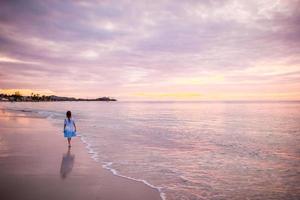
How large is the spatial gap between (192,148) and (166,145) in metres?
1.82

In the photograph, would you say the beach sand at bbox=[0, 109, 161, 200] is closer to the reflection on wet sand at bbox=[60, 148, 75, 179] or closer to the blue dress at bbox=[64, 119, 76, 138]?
the reflection on wet sand at bbox=[60, 148, 75, 179]

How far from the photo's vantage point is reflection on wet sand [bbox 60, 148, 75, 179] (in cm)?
956

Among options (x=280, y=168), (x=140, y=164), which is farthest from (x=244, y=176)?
(x=140, y=164)

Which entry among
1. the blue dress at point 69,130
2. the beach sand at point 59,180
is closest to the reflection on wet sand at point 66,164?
the beach sand at point 59,180

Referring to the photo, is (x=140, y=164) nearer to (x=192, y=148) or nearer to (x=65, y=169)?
(x=65, y=169)

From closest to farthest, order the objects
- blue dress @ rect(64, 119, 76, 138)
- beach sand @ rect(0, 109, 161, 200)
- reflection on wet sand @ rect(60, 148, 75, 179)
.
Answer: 1. beach sand @ rect(0, 109, 161, 200)
2. reflection on wet sand @ rect(60, 148, 75, 179)
3. blue dress @ rect(64, 119, 76, 138)

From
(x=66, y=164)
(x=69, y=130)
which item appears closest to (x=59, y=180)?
(x=66, y=164)

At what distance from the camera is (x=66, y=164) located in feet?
36.1

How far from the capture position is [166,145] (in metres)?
17.8

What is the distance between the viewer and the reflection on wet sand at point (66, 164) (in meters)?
9.56

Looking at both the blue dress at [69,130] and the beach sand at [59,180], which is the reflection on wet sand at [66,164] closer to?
the beach sand at [59,180]

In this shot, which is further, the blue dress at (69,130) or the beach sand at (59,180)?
the blue dress at (69,130)

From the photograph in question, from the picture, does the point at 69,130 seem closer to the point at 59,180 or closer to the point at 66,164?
the point at 66,164

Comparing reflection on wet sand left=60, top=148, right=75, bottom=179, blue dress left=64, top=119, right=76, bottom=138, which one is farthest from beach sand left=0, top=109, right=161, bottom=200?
blue dress left=64, top=119, right=76, bottom=138
